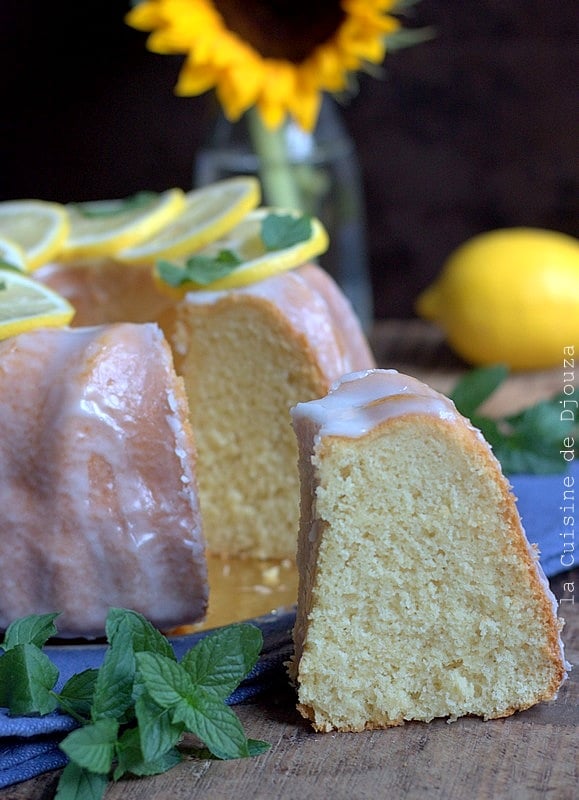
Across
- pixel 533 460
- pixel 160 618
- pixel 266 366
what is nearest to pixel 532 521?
pixel 533 460

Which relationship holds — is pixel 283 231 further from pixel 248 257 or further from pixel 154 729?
pixel 154 729

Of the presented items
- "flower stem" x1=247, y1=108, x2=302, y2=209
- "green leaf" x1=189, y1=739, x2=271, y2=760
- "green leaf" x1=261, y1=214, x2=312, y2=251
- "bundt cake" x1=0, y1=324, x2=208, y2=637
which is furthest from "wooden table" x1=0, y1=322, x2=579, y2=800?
"flower stem" x1=247, y1=108, x2=302, y2=209

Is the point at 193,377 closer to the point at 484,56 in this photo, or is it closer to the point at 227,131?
the point at 227,131

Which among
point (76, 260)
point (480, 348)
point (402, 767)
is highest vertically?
point (76, 260)

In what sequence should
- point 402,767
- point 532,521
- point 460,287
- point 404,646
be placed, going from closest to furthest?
point 402,767 → point 404,646 → point 532,521 → point 460,287

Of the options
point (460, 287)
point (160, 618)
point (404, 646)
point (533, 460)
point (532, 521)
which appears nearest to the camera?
point (404, 646)

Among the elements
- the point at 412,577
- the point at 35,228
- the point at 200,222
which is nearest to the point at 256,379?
the point at 200,222

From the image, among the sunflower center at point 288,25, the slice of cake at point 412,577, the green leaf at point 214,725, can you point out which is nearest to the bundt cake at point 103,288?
the sunflower center at point 288,25

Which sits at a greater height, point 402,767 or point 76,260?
point 76,260
